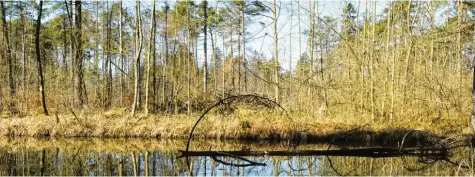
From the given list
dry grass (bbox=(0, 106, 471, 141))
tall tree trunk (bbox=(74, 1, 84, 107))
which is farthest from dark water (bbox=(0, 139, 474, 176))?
tall tree trunk (bbox=(74, 1, 84, 107))

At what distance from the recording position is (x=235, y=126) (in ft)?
39.2

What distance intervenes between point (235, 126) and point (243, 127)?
236 millimetres

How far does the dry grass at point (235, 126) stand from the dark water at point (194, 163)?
155cm

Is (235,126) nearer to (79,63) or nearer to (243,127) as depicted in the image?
(243,127)

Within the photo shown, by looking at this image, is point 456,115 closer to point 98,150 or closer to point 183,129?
point 183,129

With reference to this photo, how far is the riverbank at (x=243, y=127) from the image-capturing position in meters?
11.0

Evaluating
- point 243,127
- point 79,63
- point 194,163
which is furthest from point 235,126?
point 79,63

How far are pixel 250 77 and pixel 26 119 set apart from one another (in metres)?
25.7

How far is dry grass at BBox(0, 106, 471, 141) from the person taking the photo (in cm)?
1132

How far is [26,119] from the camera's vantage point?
13250mm

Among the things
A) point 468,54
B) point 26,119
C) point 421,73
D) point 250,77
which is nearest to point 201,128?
point 26,119

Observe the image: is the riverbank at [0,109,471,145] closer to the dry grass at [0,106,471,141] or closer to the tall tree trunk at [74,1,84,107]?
the dry grass at [0,106,471,141]

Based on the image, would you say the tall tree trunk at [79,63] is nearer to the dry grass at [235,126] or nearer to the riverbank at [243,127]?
the riverbank at [243,127]

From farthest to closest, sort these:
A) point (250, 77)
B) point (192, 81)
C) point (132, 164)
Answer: point (250, 77)
point (192, 81)
point (132, 164)
